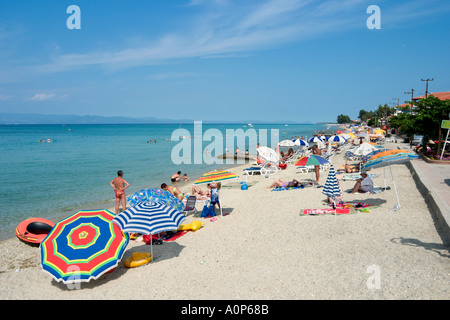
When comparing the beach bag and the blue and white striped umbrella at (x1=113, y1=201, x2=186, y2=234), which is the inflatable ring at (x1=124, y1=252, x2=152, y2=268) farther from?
the beach bag

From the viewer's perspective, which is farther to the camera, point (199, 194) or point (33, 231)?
point (199, 194)

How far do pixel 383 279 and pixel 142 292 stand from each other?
375 cm

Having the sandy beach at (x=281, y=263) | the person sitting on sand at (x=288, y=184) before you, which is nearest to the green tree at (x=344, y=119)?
the person sitting on sand at (x=288, y=184)

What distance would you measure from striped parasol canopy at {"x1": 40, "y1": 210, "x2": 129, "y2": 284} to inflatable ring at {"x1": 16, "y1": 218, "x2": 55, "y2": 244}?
10.9 feet

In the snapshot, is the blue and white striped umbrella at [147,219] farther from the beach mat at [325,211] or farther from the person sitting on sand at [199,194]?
the person sitting on sand at [199,194]

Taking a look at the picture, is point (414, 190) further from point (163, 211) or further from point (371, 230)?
point (163, 211)

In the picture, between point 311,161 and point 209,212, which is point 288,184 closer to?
point 311,161

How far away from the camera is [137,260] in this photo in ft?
20.4

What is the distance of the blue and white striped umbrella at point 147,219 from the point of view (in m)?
5.72

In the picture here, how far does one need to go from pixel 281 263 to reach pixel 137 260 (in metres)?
2.86

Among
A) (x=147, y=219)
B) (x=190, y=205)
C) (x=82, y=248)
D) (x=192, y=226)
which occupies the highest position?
(x=147, y=219)

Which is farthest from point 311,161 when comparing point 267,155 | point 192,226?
point 267,155

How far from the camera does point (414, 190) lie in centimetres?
1048

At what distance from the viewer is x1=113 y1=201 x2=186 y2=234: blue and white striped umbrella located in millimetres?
5719
